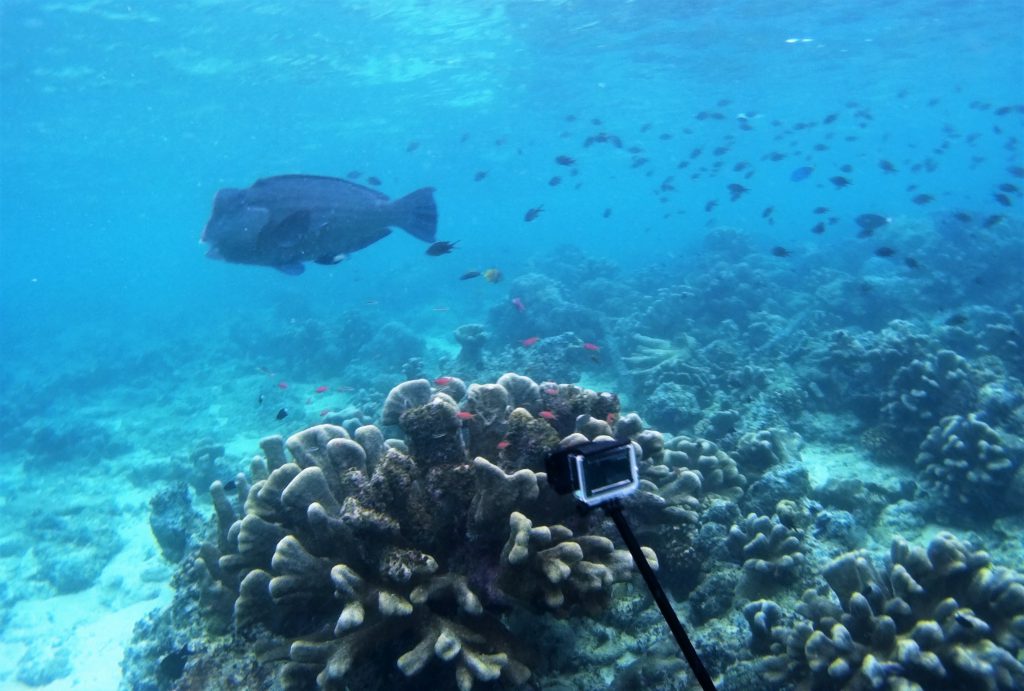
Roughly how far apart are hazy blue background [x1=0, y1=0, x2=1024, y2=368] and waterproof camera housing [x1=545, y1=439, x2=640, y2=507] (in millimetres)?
24447

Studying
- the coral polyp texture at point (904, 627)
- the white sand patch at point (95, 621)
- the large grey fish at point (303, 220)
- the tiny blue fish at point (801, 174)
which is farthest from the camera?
the tiny blue fish at point (801, 174)

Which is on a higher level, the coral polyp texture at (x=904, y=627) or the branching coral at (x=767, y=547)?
the coral polyp texture at (x=904, y=627)

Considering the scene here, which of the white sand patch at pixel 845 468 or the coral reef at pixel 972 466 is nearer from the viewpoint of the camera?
the coral reef at pixel 972 466

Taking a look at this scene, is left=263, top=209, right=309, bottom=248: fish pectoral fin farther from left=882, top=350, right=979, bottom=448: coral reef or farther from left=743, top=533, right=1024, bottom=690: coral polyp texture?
left=882, top=350, right=979, bottom=448: coral reef

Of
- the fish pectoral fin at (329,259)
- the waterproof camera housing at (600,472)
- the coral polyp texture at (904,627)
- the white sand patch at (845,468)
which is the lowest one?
the white sand patch at (845,468)

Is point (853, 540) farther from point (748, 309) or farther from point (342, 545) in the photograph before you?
Answer: point (748, 309)

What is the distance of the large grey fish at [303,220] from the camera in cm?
626

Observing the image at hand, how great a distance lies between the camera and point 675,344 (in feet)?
43.3

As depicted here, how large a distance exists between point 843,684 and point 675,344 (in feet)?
33.8

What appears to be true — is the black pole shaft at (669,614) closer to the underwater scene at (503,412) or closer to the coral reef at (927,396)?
the underwater scene at (503,412)

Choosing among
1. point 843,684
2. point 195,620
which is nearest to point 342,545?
point 195,620

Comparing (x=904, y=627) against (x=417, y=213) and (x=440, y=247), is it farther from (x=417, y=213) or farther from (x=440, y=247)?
(x=440, y=247)

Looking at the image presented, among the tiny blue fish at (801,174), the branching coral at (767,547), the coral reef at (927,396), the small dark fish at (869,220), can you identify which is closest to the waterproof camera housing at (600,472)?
the branching coral at (767,547)

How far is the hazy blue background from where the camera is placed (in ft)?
83.1
